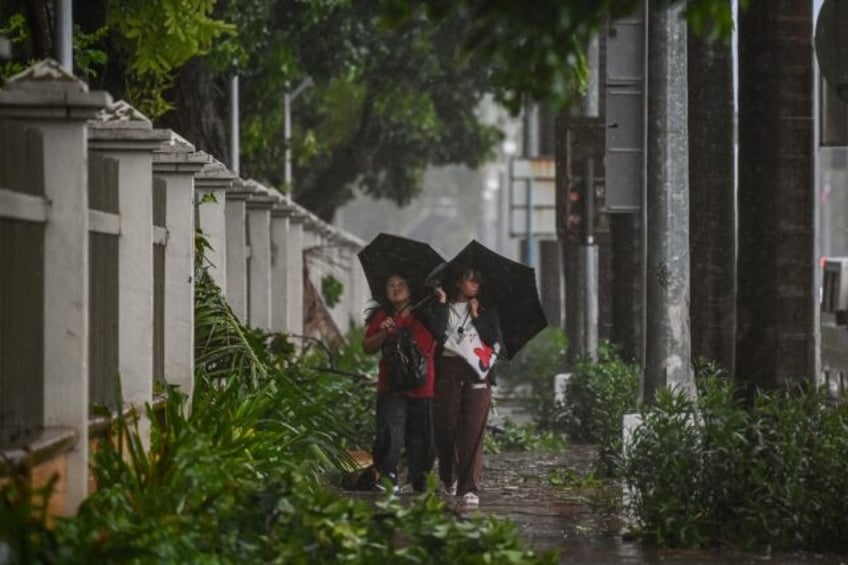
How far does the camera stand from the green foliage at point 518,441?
2224 cm

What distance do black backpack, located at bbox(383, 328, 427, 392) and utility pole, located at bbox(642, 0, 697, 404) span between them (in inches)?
80.9

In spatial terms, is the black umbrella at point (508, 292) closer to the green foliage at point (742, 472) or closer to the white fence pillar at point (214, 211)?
the white fence pillar at point (214, 211)

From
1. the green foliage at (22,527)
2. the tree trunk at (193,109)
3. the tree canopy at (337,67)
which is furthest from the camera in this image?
the tree trunk at (193,109)

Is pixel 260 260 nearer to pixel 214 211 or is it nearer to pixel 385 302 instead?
pixel 214 211

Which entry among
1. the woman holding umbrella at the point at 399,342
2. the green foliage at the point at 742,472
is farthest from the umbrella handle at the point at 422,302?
the green foliage at the point at 742,472

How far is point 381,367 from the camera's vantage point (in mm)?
16547

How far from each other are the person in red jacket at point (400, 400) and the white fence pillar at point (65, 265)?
620 centimetres

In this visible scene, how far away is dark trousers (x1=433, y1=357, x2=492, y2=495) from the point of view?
16.5 meters

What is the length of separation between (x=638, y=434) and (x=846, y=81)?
96.7 inches

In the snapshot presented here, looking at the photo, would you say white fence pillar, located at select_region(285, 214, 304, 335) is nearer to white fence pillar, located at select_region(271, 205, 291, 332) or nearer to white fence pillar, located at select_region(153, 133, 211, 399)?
white fence pillar, located at select_region(271, 205, 291, 332)

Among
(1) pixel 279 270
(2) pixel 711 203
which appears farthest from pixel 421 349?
(1) pixel 279 270

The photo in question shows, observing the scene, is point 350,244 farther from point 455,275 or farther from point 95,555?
point 95,555

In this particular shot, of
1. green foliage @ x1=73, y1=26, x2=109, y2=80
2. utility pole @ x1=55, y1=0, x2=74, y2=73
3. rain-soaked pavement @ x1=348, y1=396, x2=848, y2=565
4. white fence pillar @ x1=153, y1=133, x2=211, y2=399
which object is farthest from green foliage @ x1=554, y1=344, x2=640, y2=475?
green foliage @ x1=73, y1=26, x2=109, y2=80

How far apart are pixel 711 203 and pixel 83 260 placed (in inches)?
367
